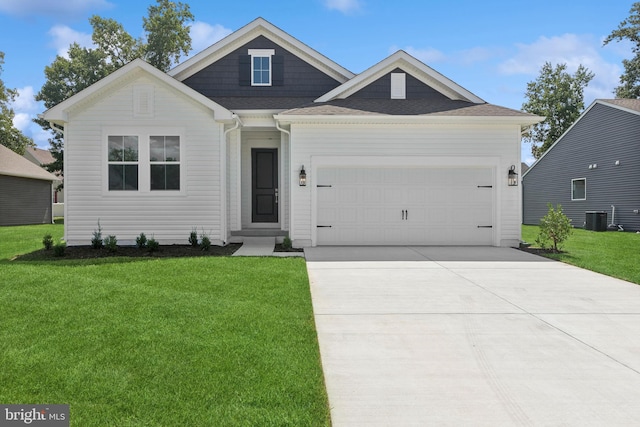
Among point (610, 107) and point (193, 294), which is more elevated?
point (610, 107)

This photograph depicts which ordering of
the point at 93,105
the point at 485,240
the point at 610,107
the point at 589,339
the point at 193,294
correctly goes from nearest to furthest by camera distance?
the point at 589,339
the point at 193,294
the point at 93,105
the point at 485,240
the point at 610,107

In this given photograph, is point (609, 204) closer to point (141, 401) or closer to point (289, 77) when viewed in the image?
point (289, 77)

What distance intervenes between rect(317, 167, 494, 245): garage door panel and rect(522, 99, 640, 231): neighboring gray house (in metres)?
10.7

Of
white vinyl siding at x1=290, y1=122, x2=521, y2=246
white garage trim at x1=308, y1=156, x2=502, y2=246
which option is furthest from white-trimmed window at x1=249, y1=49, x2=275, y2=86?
white garage trim at x1=308, y1=156, x2=502, y2=246

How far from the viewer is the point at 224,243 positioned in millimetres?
11398

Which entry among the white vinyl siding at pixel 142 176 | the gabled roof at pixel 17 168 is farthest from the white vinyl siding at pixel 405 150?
the gabled roof at pixel 17 168

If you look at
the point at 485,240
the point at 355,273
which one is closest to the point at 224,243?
the point at 355,273

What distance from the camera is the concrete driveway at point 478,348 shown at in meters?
2.88

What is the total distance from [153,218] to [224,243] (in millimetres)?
1928

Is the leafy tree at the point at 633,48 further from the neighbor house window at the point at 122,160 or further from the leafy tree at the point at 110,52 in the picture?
the neighbor house window at the point at 122,160

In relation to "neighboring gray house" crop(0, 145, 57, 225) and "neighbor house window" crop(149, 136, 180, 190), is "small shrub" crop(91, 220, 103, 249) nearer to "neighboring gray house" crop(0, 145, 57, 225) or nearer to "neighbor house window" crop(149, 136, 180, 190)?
"neighbor house window" crop(149, 136, 180, 190)

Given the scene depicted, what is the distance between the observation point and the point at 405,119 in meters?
11.3

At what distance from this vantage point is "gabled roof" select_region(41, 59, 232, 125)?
10.8 metres

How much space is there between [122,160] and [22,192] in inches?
615
